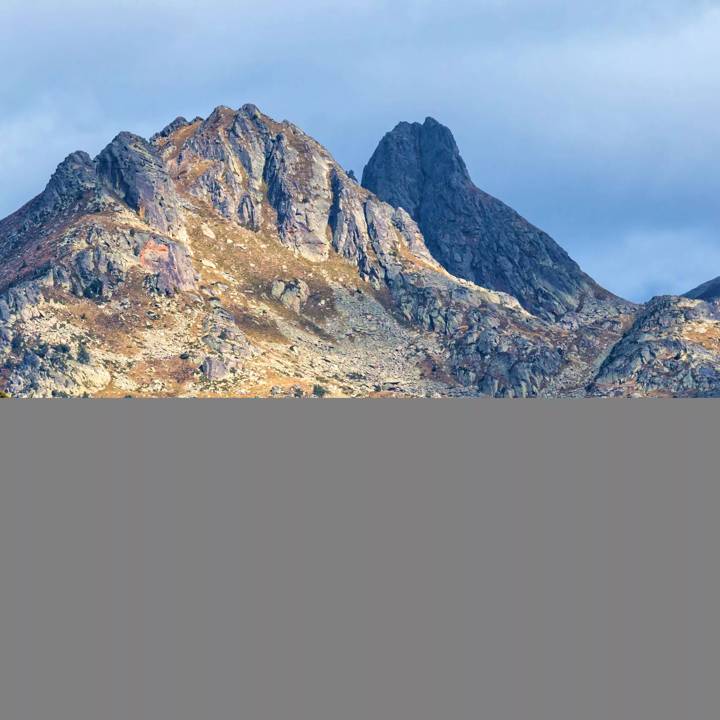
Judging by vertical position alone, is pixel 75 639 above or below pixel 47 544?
below

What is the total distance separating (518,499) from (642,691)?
61563mm

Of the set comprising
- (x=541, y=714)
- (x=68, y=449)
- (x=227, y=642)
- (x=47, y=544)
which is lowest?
(x=541, y=714)

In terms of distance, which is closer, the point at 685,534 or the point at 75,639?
the point at 75,639

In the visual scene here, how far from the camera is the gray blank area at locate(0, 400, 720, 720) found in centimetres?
6875

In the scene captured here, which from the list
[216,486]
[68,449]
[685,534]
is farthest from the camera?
[68,449]

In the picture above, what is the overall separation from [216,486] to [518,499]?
4113cm

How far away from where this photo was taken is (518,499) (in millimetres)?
131500

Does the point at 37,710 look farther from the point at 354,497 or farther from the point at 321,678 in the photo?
the point at 354,497

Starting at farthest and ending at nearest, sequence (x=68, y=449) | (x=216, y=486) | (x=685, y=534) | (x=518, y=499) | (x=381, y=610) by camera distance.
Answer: (x=68, y=449)
(x=216, y=486)
(x=518, y=499)
(x=685, y=534)
(x=381, y=610)

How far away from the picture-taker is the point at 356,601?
8525cm

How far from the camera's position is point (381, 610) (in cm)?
8331

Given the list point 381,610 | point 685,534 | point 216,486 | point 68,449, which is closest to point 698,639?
point 381,610

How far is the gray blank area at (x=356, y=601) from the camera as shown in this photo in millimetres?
68750

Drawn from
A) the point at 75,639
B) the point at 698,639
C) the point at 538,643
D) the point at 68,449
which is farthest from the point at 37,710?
the point at 68,449
